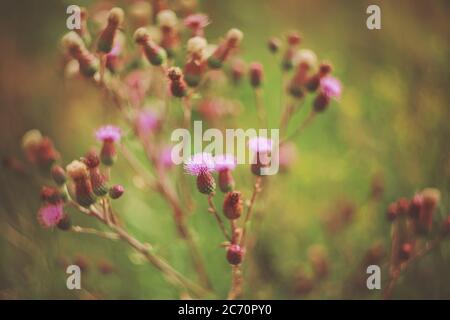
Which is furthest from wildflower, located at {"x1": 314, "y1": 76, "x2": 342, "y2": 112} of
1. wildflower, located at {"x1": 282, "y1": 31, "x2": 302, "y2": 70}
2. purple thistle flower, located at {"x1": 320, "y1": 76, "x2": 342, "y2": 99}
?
wildflower, located at {"x1": 282, "y1": 31, "x2": 302, "y2": 70}

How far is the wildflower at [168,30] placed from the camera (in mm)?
1272

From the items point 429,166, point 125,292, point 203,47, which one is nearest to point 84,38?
point 203,47

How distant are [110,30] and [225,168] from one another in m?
0.43

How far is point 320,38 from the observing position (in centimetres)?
233

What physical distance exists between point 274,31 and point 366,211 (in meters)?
1.01

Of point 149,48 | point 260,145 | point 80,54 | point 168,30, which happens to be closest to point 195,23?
point 168,30

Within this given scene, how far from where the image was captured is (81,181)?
1.11 meters

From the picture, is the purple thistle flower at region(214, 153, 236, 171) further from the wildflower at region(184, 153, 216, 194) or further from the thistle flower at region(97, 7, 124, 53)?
the thistle flower at region(97, 7, 124, 53)

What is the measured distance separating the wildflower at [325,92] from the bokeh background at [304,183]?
34 cm

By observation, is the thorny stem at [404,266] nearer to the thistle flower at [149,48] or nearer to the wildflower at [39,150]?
the thistle flower at [149,48]

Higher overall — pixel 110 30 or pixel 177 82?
pixel 110 30

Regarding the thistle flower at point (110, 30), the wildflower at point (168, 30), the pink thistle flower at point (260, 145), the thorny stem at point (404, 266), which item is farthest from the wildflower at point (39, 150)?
the thorny stem at point (404, 266)

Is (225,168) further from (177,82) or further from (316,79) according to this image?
(316,79)

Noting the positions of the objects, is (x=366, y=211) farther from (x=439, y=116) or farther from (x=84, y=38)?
(x=84, y=38)
